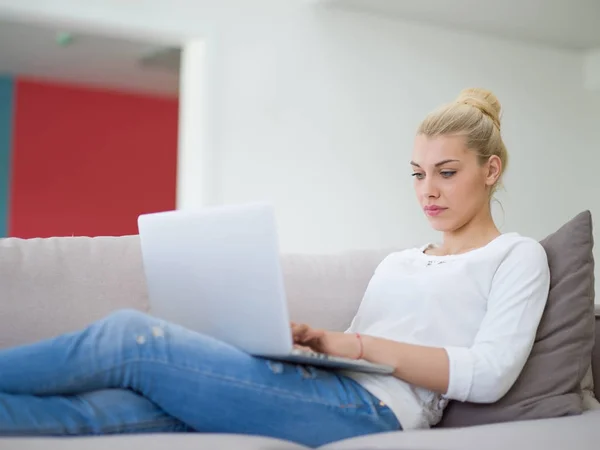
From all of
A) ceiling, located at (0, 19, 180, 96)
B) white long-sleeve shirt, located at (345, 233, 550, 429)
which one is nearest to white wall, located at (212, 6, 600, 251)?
ceiling, located at (0, 19, 180, 96)

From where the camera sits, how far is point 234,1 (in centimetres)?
470

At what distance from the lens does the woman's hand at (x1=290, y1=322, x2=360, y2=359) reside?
4.57 feet

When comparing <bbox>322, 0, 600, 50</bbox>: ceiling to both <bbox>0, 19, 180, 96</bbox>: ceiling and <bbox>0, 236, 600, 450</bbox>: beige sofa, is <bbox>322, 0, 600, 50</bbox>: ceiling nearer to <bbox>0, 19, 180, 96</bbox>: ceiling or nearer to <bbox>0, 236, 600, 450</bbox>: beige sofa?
<bbox>0, 19, 180, 96</bbox>: ceiling

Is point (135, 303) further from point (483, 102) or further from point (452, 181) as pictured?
point (483, 102)

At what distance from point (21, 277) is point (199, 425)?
1.84ft

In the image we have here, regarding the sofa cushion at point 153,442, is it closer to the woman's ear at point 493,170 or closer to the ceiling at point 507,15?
the woman's ear at point 493,170

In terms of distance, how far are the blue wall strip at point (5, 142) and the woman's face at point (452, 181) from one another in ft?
20.1

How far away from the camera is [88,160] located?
25.2ft

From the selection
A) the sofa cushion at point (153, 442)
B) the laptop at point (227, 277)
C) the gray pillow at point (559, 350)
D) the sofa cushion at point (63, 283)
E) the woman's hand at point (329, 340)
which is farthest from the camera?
the sofa cushion at point (63, 283)

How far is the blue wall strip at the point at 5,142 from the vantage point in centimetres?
722

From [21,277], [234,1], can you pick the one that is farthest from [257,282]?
[234,1]

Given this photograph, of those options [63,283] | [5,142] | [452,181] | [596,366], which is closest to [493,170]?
[452,181]

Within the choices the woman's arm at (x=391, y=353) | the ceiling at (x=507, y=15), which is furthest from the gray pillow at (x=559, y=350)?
the ceiling at (x=507, y=15)

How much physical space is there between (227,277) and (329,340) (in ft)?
0.80
